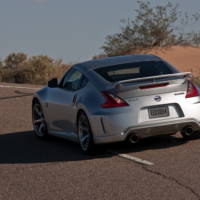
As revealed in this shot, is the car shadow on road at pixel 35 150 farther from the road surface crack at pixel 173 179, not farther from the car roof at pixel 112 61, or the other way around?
the road surface crack at pixel 173 179

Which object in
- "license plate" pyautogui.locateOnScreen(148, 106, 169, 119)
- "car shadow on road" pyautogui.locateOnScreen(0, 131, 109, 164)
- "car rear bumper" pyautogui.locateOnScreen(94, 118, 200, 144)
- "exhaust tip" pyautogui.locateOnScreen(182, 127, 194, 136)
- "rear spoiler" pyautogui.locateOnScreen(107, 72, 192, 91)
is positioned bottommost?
"car shadow on road" pyautogui.locateOnScreen(0, 131, 109, 164)

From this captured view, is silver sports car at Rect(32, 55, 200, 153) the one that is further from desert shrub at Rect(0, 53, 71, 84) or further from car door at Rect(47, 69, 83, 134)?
desert shrub at Rect(0, 53, 71, 84)

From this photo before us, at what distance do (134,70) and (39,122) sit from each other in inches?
114

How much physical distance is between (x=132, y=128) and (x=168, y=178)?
1969mm

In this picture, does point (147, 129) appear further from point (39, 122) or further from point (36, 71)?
point (36, 71)

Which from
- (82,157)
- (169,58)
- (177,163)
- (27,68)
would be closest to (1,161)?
(82,157)

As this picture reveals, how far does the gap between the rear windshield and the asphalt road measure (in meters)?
1.09

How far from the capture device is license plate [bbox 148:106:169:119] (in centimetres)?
1130

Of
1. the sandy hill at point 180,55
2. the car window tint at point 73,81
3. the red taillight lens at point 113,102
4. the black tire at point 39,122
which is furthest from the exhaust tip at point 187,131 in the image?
the sandy hill at point 180,55

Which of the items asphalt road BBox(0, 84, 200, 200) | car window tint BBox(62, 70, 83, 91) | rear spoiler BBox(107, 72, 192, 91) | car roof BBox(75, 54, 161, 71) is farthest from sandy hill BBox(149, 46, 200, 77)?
rear spoiler BBox(107, 72, 192, 91)

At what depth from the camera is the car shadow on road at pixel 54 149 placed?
463 inches

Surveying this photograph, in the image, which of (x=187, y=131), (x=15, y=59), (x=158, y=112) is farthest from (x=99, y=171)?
(x=15, y=59)

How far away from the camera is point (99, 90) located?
37.9 ft

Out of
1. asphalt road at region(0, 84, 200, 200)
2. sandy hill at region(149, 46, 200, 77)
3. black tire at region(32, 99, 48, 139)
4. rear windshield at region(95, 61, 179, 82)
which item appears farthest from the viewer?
sandy hill at region(149, 46, 200, 77)
